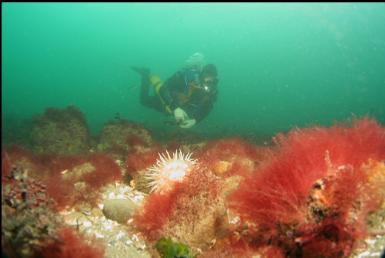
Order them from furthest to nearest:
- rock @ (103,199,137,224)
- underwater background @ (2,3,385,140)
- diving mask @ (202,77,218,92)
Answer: underwater background @ (2,3,385,140)
diving mask @ (202,77,218,92)
rock @ (103,199,137,224)

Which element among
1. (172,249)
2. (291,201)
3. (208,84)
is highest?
(208,84)

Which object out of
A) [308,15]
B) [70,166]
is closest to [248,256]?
[70,166]

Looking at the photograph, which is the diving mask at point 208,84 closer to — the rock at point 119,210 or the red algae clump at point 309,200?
the rock at point 119,210

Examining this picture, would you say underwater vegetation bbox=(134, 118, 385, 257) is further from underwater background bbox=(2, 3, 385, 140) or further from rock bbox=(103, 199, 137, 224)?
underwater background bbox=(2, 3, 385, 140)

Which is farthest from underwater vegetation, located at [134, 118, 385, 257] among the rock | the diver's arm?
the diver's arm

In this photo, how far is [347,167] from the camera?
3754 millimetres

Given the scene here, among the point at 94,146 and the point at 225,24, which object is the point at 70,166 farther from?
the point at 225,24

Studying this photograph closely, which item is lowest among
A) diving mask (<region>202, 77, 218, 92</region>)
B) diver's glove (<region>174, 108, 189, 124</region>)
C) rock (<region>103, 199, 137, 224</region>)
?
rock (<region>103, 199, 137, 224</region>)

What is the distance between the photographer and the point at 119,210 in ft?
17.9

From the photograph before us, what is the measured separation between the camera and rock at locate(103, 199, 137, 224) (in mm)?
5434

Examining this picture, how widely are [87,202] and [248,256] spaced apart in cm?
313

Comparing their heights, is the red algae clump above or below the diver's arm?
below

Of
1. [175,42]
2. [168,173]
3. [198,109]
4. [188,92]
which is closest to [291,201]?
[168,173]

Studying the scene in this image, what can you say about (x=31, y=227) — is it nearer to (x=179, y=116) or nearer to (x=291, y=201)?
(x=291, y=201)
